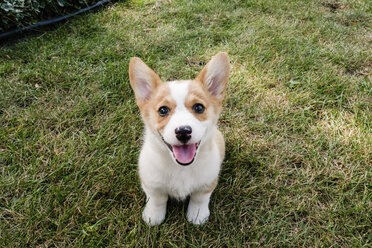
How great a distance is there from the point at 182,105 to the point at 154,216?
1.01 metres

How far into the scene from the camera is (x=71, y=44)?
437cm

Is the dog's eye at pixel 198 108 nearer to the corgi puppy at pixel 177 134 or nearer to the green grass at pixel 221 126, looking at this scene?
the corgi puppy at pixel 177 134

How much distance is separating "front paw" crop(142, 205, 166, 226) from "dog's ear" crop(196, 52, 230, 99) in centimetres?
109

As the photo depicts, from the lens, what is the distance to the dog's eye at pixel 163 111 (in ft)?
6.48

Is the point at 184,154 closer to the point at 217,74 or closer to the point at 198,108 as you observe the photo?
the point at 198,108

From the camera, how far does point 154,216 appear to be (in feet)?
7.48

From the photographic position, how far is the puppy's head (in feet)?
5.92

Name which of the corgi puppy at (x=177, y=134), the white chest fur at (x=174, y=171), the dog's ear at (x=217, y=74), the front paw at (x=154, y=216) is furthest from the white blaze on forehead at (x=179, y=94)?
the front paw at (x=154, y=216)

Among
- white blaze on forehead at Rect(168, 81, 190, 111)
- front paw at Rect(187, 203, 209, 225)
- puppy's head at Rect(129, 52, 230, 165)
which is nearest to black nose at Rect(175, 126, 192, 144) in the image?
puppy's head at Rect(129, 52, 230, 165)

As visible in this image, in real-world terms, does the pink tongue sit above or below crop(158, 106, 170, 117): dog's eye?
below

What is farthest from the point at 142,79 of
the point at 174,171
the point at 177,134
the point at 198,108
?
the point at 174,171

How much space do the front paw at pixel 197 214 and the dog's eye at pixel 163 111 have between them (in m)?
0.88

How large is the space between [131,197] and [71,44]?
9.93 ft

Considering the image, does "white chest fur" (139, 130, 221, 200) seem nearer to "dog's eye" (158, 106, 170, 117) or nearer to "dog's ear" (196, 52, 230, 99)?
"dog's eye" (158, 106, 170, 117)
